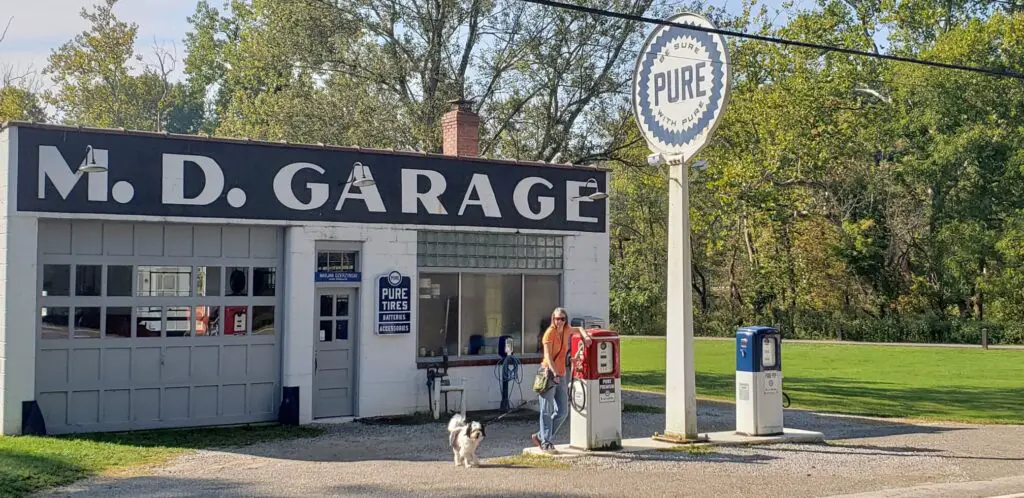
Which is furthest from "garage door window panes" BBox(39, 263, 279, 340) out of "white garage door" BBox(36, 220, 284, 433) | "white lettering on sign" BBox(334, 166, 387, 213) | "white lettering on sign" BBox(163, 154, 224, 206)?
"white lettering on sign" BBox(334, 166, 387, 213)

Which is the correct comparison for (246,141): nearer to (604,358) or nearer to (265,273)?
(265,273)

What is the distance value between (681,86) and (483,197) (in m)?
4.68

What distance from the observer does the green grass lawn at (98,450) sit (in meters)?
10.4

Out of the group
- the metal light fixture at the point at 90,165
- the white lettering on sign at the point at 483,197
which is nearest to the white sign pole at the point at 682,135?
the white lettering on sign at the point at 483,197

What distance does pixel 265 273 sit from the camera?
50.1ft

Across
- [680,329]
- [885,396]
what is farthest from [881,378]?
[680,329]

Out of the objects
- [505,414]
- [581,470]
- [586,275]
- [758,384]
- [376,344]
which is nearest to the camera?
[581,470]

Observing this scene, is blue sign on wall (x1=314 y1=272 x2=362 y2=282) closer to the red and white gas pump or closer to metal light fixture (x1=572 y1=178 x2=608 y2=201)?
metal light fixture (x1=572 y1=178 x2=608 y2=201)

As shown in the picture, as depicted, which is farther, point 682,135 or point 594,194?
point 594,194

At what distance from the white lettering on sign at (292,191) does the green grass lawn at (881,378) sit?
9.88 metres

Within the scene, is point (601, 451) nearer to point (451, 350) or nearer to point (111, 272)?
point (451, 350)

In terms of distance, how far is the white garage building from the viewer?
13.5m

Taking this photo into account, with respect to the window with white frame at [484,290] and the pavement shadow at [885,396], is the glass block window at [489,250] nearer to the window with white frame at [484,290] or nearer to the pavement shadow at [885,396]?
the window with white frame at [484,290]

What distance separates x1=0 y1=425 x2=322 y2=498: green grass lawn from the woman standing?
12.9 feet
